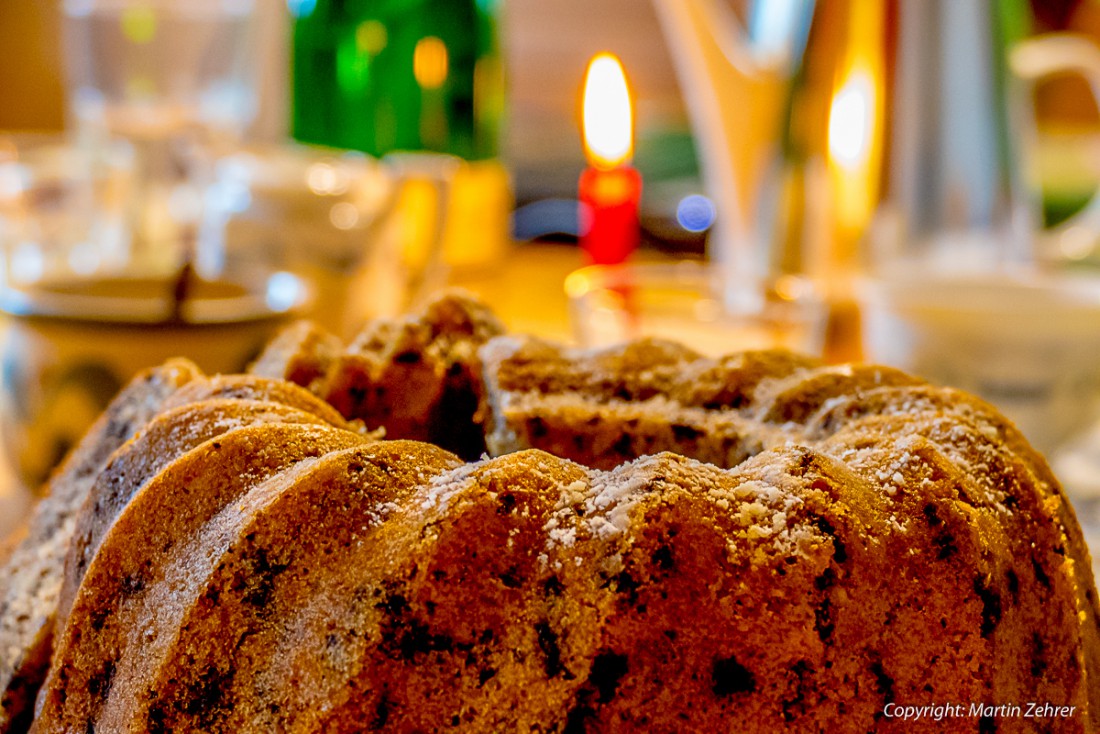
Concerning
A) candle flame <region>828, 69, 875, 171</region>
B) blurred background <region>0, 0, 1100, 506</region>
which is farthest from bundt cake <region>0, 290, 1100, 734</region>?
candle flame <region>828, 69, 875, 171</region>

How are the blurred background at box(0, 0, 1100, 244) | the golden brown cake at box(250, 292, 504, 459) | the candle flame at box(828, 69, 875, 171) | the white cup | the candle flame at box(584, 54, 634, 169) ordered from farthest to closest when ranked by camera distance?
the blurred background at box(0, 0, 1100, 244), the candle flame at box(828, 69, 875, 171), the candle flame at box(584, 54, 634, 169), the white cup, the golden brown cake at box(250, 292, 504, 459)

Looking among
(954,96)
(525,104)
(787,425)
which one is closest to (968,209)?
(954,96)

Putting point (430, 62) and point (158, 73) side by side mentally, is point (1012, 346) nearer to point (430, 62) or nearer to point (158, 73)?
point (430, 62)

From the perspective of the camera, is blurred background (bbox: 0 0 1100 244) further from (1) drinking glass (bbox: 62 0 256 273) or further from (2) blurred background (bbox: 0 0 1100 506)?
(1) drinking glass (bbox: 62 0 256 273)

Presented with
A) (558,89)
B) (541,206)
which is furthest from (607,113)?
(558,89)

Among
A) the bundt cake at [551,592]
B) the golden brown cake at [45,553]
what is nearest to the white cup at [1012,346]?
the bundt cake at [551,592]

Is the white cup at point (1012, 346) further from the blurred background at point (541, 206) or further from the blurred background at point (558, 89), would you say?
the blurred background at point (558, 89)
